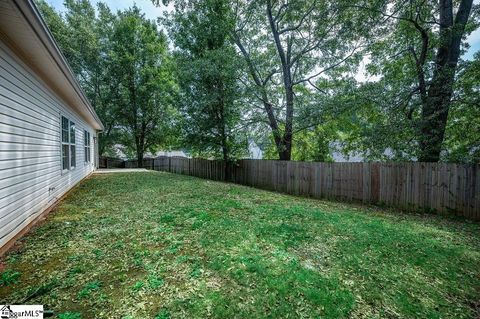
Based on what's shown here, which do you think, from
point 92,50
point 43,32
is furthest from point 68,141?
point 92,50

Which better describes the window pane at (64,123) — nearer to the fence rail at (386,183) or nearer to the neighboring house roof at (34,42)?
the neighboring house roof at (34,42)

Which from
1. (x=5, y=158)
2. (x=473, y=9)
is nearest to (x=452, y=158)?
(x=473, y=9)

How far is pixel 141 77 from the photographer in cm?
2098

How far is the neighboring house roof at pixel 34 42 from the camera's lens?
2.64 m

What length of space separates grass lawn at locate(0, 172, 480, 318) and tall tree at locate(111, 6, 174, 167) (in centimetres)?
1798

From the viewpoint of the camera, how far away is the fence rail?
5.72m

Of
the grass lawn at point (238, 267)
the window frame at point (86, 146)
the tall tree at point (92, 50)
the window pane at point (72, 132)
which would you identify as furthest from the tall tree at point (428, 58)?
the tall tree at point (92, 50)

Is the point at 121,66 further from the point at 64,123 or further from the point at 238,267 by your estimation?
the point at 238,267

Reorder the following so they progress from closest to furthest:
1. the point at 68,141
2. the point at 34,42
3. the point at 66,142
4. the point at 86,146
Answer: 1. the point at 34,42
2. the point at 66,142
3. the point at 68,141
4. the point at 86,146

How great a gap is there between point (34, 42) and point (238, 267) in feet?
13.9

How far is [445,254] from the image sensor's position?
3.49m

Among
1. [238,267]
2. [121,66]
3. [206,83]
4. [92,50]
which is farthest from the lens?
[92,50]

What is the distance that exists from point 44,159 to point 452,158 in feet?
32.1

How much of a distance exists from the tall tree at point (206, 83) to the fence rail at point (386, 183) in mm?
2718
